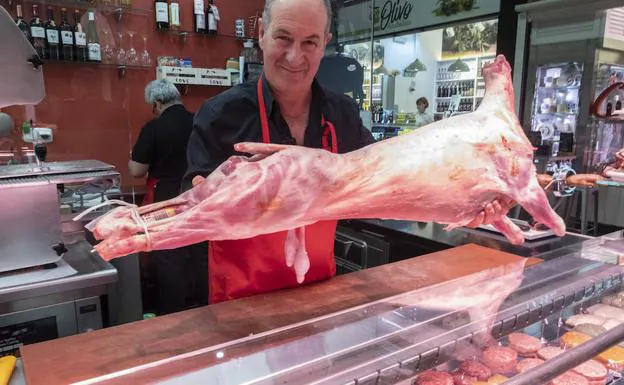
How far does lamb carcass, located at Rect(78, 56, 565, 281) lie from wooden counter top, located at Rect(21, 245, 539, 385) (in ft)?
1.50

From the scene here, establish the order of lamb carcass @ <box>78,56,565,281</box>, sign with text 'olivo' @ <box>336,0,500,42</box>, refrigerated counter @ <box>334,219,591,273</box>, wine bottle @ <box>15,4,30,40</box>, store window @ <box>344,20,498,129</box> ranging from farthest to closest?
store window @ <box>344,20,498,129</box>
sign with text 'olivo' @ <box>336,0,500,42</box>
wine bottle @ <box>15,4,30,40</box>
refrigerated counter @ <box>334,219,591,273</box>
lamb carcass @ <box>78,56,565,281</box>

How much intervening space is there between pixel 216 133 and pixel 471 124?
0.83 metres

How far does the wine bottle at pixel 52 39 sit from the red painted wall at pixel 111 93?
6 cm

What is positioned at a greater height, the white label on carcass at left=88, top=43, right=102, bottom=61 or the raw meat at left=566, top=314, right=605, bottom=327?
the white label on carcass at left=88, top=43, right=102, bottom=61

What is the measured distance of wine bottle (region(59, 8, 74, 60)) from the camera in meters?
3.99

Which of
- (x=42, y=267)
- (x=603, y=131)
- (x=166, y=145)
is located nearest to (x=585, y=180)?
(x=42, y=267)

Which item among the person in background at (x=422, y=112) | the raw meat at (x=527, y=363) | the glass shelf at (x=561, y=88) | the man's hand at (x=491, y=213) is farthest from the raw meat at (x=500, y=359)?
the person in background at (x=422, y=112)

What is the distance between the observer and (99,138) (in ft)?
14.5

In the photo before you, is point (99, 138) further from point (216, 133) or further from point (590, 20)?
point (590, 20)

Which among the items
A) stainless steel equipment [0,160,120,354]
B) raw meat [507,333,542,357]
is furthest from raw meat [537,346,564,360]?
stainless steel equipment [0,160,120,354]

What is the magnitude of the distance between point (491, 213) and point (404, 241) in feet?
6.12

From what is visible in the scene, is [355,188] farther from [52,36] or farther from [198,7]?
[198,7]

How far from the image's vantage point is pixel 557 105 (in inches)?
207

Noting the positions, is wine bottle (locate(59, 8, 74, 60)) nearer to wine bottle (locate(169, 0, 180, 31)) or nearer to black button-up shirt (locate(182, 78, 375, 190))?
wine bottle (locate(169, 0, 180, 31))
